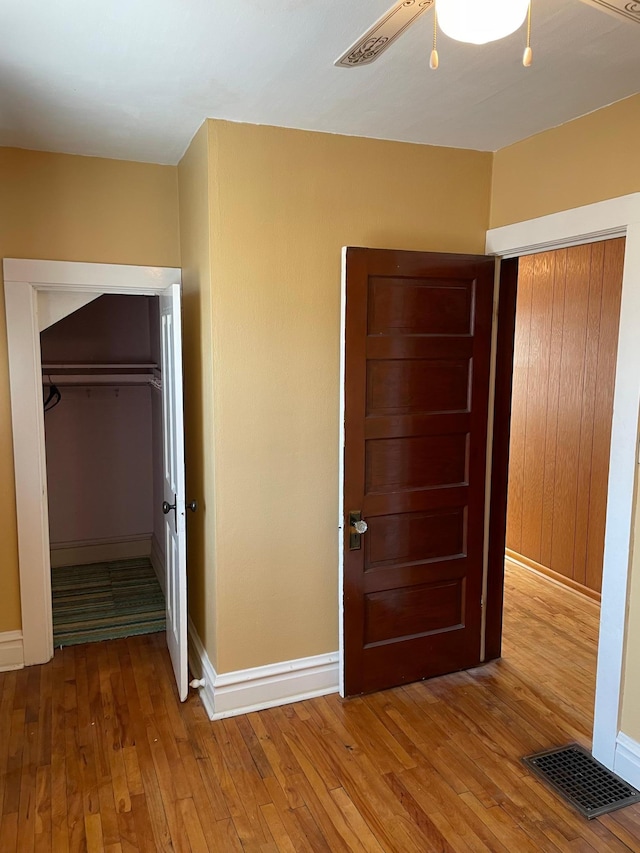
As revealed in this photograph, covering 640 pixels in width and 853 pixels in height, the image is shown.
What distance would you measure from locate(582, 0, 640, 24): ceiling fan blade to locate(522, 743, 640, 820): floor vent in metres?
2.44

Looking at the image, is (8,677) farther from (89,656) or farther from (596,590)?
(596,590)

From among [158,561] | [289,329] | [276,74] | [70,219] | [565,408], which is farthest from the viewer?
[158,561]

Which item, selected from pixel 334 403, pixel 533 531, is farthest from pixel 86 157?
pixel 533 531

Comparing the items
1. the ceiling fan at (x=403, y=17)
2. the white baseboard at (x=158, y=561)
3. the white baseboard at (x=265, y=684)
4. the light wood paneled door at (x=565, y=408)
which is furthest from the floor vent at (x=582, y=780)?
the white baseboard at (x=158, y=561)

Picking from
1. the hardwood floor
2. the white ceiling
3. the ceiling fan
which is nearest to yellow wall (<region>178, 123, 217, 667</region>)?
the white ceiling

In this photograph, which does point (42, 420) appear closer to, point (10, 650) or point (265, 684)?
point (10, 650)

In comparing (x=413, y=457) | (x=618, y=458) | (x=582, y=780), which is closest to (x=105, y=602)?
(x=413, y=457)

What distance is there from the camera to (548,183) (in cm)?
265

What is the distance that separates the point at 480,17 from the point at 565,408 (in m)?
3.43

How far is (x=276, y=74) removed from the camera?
2.08 meters

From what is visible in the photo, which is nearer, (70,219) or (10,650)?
(70,219)

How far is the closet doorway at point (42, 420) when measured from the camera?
2.86m

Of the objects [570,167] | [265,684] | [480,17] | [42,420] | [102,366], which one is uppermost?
[570,167]

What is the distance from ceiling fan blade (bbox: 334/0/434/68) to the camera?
1417mm
